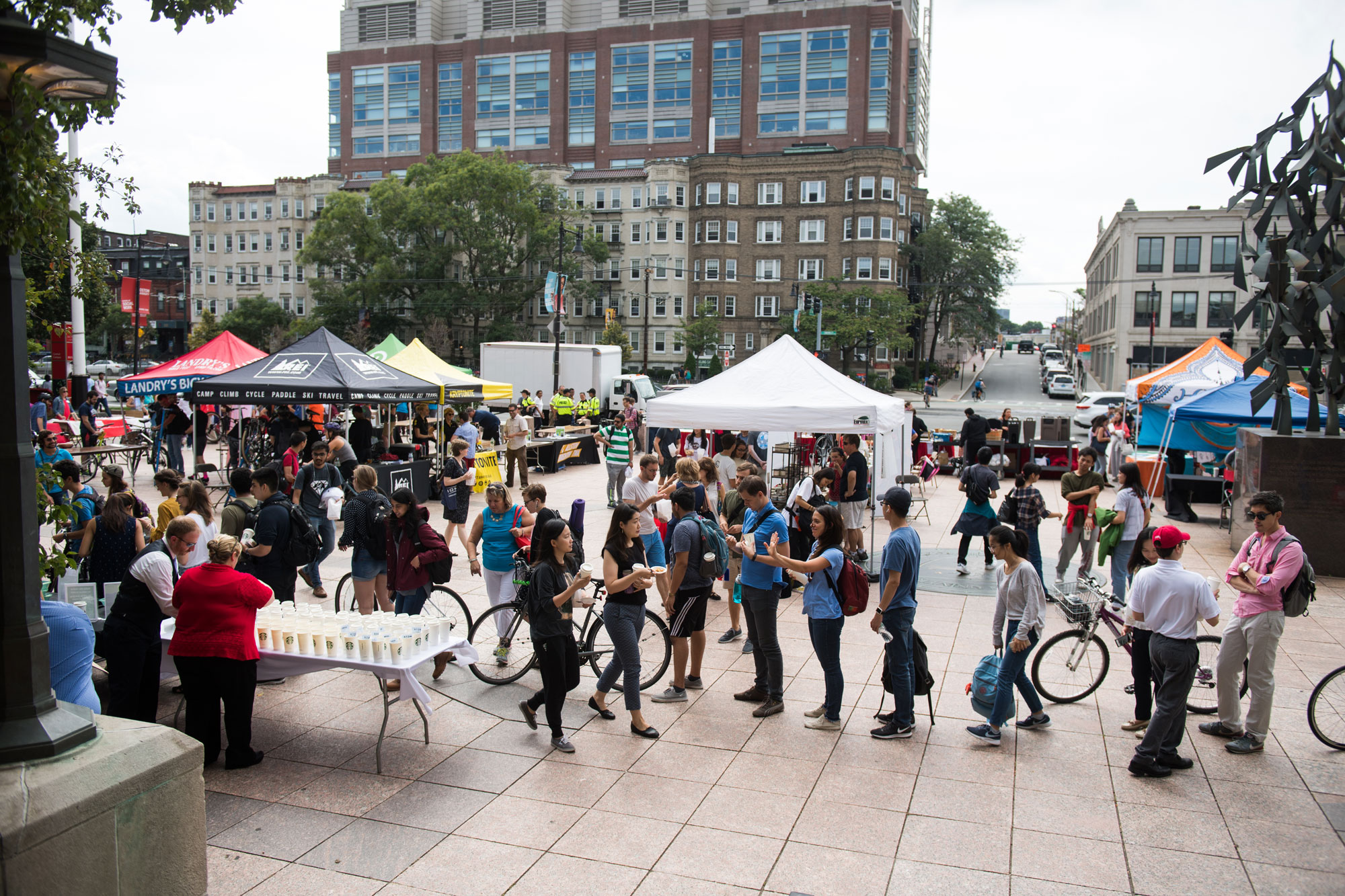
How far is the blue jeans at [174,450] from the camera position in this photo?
67.4 ft

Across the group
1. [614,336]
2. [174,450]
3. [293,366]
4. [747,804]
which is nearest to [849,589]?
[747,804]

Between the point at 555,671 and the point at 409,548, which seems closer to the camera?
the point at 555,671

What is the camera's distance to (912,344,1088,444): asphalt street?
157ft

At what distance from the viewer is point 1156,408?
23.8 meters

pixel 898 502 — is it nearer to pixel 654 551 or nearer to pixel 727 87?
pixel 654 551

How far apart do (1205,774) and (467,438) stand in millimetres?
13994

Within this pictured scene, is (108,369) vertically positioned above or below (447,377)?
below

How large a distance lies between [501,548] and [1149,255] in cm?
6847

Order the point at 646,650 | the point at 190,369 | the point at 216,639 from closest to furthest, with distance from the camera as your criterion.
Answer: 1. the point at 216,639
2. the point at 646,650
3. the point at 190,369

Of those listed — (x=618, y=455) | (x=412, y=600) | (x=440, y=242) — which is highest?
(x=440, y=242)

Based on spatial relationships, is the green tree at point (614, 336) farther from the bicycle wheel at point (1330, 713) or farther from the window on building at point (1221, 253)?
the bicycle wheel at point (1330, 713)

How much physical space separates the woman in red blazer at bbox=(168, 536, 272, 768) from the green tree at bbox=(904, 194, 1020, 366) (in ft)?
246

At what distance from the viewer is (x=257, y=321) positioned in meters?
77.1

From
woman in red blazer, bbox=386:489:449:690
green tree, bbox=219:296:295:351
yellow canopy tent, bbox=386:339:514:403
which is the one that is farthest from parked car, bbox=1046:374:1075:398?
woman in red blazer, bbox=386:489:449:690
